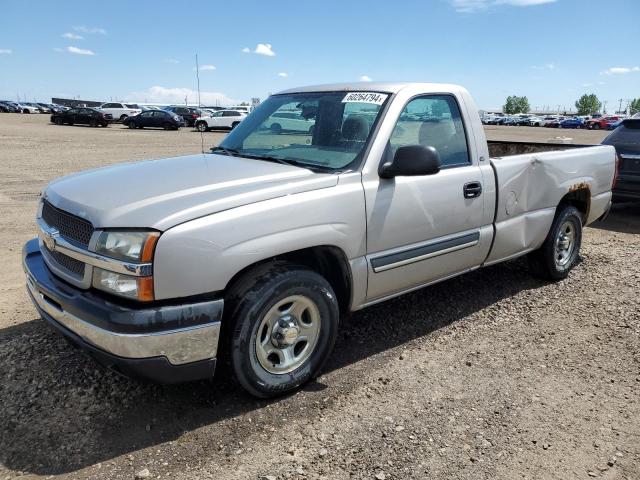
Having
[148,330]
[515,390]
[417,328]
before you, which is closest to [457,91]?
[417,328]

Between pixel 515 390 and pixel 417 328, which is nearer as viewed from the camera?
pixel 515 390

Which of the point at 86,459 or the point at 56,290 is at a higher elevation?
the point at 56,290

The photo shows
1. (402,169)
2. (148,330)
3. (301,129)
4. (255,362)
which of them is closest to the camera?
(148,330)

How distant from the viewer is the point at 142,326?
8.50 ft

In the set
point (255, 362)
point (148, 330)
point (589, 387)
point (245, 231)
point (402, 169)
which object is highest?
point (402, 169)

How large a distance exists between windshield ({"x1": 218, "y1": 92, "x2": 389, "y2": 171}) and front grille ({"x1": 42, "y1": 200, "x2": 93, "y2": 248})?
4.49 feet

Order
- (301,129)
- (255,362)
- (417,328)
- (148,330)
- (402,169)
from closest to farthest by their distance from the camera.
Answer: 1. (148,330)
2. (255,362)
3. (402,169)
4. (301,129)
5. (417,328)

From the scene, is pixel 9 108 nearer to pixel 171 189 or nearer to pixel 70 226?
pixel 70 226

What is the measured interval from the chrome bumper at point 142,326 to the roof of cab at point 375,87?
2.03m

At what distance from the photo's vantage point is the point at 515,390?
343cm

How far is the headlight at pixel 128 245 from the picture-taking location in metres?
2.58

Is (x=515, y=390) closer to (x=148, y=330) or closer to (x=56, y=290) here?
(x=148, y=330)

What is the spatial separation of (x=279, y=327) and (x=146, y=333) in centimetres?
82

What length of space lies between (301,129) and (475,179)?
139 centimetres
